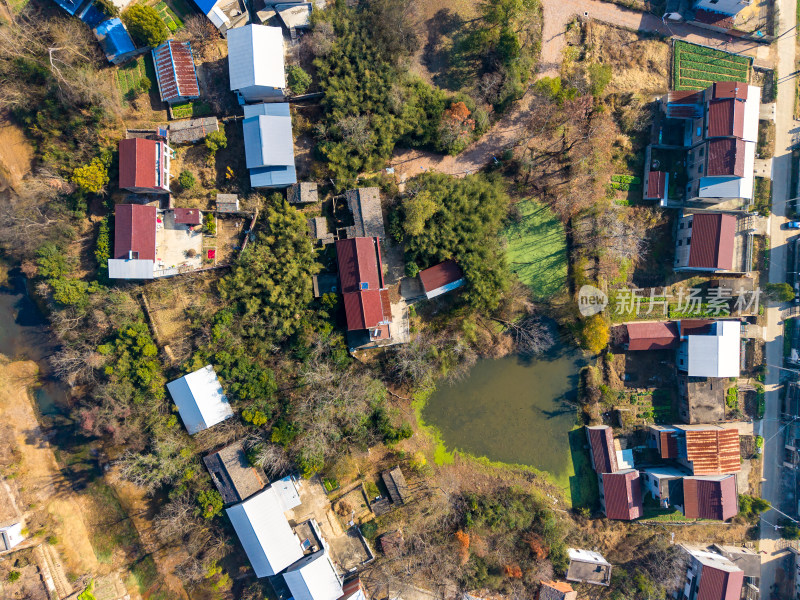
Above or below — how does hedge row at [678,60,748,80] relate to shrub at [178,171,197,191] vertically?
above

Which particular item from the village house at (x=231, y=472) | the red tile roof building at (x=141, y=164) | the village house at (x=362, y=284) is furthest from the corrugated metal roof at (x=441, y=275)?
the red tile roof building at (x=141, y=164)

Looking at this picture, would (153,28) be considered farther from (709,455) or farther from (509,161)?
(709,455)

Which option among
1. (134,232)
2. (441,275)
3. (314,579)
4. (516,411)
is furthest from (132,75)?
(314,579)

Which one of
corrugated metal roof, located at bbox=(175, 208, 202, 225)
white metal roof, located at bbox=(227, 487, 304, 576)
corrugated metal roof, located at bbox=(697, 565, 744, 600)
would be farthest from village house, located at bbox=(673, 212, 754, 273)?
corrugated metal roof, located at bbox=(175, 208, 202, 225)

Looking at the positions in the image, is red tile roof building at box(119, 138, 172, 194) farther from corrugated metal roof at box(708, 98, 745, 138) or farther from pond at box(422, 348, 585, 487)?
corrugated metal roof at box(708, 98, 745, 138)

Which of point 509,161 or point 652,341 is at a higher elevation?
point 509,161

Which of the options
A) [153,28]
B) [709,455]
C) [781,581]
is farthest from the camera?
[781,581]

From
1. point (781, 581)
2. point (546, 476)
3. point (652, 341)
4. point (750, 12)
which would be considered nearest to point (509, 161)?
point (652, 341)
